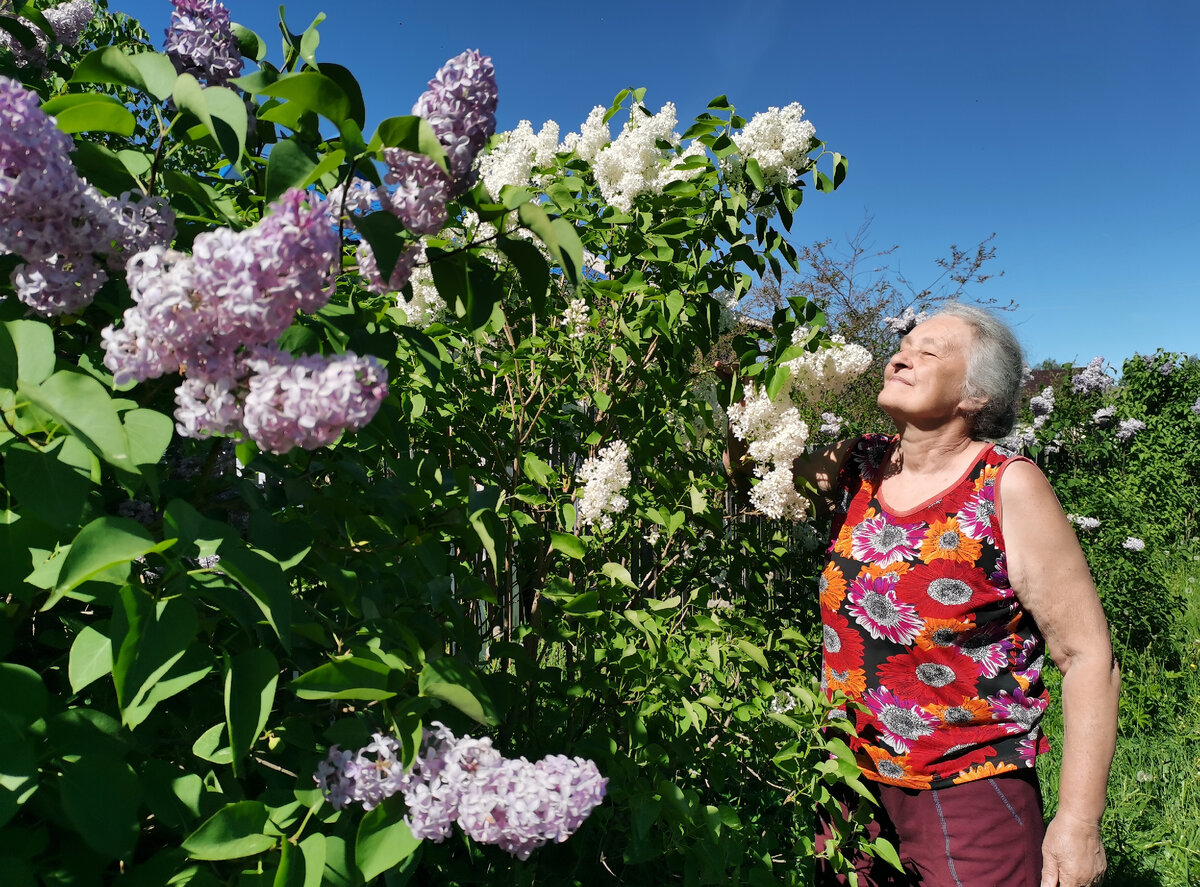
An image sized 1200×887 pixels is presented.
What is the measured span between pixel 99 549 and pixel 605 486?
4.52 ft

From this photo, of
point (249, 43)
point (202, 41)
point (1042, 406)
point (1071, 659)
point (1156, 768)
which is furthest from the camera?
point (1042, 406)

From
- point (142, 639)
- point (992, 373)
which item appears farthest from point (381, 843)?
point (992, 373)

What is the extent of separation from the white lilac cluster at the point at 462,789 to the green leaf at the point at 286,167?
60 cm

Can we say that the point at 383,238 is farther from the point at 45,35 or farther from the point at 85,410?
the point at 45,35

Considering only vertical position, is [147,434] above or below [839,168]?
below

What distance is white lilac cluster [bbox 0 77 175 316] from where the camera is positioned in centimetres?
72

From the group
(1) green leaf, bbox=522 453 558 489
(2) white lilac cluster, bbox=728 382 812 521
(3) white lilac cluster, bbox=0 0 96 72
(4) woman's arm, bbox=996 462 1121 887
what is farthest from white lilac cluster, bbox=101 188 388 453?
(4) woman's arm, bbox=996 462 1121 887

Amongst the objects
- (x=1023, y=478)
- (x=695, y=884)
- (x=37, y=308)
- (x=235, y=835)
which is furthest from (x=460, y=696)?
(x=1023, y=478)

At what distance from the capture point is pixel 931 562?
2.10 meters

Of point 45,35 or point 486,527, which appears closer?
point 486,527

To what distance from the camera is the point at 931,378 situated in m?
2.20

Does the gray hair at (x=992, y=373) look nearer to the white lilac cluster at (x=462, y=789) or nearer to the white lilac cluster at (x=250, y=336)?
the white lilac cluster at (x=462, y=789)

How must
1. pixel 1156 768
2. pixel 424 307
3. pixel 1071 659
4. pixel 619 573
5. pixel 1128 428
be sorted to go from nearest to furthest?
pixel 619 573
pixel 1071 659
pixel 424 307
pixel 1156 768
pixel 1128 428

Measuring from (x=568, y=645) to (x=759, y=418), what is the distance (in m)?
0.83
